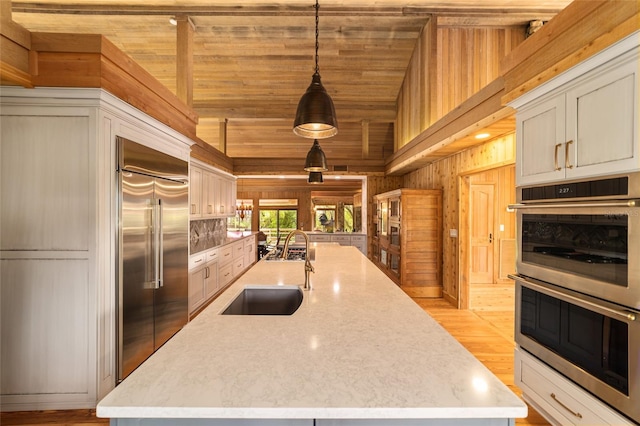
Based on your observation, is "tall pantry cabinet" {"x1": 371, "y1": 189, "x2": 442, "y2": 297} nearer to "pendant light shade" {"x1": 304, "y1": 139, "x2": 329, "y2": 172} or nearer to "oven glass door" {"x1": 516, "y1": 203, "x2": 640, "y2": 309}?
"pendant light shade" {"x1": 304, "y1": 139, "x2": 329, "y2": 172}

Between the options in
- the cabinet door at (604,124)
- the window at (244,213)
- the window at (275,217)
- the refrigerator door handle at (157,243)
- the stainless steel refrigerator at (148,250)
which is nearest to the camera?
the cabinet door at (604,124)

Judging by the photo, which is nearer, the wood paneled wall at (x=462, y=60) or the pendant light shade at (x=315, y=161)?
the pendant light shade at (x=315, y=161)

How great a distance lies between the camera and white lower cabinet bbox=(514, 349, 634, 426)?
4.97 ft

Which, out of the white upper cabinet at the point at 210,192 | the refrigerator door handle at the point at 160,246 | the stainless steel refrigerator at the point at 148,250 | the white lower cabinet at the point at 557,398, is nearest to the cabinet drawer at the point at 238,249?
the white upper cabinet at the point at 210,192

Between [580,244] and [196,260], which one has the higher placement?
[580,244]

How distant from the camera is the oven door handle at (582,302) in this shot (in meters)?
1.39

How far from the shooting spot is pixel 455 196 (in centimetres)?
472

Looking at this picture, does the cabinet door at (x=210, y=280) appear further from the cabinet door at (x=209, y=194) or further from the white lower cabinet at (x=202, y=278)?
the cabinet door at (x=209, y=194)

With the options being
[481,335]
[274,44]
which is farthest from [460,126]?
[274,44]

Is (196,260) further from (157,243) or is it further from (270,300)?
(270,300)

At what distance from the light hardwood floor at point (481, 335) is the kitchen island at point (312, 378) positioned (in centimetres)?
157

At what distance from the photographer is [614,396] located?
1.44 meters

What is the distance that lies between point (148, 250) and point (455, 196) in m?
4.13

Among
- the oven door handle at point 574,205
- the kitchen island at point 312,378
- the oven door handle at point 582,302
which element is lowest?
the kitchen island at point 312,378
